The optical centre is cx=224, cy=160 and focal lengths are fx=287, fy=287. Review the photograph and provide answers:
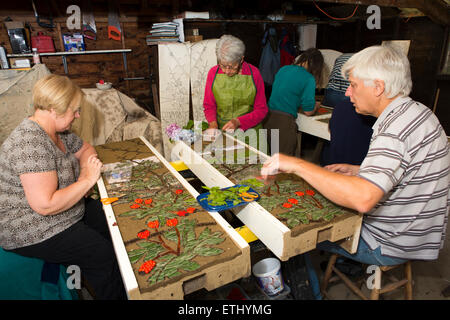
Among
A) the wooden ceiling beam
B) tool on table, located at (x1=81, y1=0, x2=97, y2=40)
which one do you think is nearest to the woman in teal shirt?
the wooden ceiling beam

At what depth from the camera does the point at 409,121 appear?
4.12 feet

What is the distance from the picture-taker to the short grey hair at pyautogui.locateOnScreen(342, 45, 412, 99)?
130 centimetres

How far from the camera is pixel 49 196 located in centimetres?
146

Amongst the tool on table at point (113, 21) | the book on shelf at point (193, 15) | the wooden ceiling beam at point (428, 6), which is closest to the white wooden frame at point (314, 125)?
the wooden ceiling beam at point (428, 6)

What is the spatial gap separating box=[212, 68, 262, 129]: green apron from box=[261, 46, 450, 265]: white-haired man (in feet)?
4.65

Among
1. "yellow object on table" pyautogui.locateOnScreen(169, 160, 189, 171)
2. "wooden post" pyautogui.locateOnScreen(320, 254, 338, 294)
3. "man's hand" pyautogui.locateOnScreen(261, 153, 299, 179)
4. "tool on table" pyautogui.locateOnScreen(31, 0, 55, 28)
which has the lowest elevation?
"wooden post" pyautogui.locateOnScreen(320, 254, 338, 294)

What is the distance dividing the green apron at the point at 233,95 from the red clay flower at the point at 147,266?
78.8 inches

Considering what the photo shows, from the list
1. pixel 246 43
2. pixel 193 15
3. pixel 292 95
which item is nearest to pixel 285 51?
pixel 246 43

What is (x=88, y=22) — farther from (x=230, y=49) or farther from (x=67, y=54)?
(x=230, y=49)

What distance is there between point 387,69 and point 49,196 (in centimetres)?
174

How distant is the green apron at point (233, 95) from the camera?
9.16 ft

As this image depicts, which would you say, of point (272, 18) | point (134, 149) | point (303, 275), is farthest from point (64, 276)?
point (272, 18)

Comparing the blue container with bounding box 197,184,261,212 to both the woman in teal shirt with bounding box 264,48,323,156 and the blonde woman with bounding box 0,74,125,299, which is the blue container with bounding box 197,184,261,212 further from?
the woman in teal shirt with bounding box 264,48,323,156

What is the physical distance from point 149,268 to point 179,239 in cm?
21
